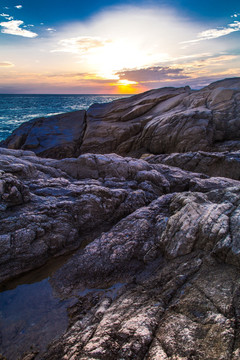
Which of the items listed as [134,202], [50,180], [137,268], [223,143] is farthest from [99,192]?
[223,143]

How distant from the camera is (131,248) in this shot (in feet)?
21.5

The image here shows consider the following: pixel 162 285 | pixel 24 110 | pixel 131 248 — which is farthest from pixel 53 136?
pixel 24 110

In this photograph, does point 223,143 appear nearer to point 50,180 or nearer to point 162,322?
point 50,180

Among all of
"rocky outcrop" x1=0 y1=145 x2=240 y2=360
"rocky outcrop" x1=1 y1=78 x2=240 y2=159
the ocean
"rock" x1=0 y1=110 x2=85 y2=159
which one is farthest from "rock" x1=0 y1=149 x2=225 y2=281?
the ocean

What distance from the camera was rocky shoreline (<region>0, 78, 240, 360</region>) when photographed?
11.6ft

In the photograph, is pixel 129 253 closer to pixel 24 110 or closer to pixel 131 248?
pixel 131 248

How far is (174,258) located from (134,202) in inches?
134

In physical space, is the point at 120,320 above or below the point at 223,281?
below

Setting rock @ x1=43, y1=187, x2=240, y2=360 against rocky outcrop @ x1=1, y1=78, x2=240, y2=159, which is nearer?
rock @ x1=43, y1=187, x2=240, y2=360

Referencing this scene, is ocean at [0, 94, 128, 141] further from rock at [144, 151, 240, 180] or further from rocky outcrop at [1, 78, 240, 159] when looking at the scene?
rock at [144, 151, 240, 180]

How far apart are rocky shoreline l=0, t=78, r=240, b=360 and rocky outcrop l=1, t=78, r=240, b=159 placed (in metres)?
4.31

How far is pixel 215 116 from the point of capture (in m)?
18.0

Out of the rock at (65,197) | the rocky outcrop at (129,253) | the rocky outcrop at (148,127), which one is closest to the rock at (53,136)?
the rocky outcrop at (148,127)

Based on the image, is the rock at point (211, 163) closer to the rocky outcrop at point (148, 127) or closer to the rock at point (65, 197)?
the rock at point (65, 197)
